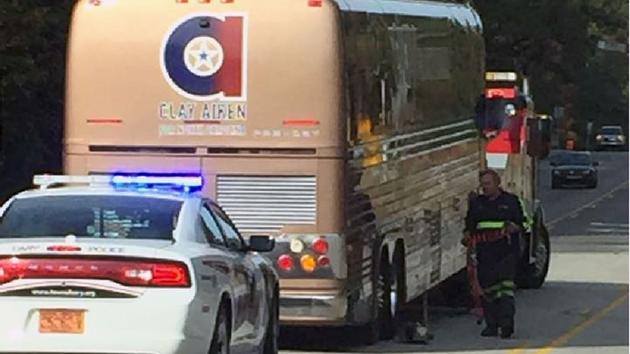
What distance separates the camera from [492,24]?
2502 inches

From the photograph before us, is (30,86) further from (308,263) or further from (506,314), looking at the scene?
(308,263)

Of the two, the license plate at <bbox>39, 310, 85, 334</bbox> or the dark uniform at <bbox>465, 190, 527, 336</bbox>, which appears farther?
the dark uniform at <bbox>465, 190, 527, 336</bbox>

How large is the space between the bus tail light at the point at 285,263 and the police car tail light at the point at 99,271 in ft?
12.3

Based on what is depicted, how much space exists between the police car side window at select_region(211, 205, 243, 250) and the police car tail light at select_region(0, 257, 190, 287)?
1.51 m

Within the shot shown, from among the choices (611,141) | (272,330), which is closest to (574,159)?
(611,141)

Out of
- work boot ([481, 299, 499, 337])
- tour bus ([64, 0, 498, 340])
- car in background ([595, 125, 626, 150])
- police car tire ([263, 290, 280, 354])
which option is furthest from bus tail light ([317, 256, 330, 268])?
car in background ([595, 125, 626, 150])

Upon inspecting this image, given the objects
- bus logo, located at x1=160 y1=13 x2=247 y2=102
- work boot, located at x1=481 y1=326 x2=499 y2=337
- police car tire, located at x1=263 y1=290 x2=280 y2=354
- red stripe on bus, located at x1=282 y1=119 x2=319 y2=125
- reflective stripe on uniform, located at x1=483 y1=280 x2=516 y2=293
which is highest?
bus logo, located at x1=160 y1=13 x2=247 y2=102

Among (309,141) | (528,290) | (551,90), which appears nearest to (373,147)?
(309,141)

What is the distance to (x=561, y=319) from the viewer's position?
19266 millimetres

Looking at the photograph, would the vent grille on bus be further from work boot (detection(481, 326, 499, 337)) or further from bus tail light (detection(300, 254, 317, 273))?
work boot (detection(481, 326, 499, 337))

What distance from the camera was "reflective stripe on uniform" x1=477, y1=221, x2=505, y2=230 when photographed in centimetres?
1667

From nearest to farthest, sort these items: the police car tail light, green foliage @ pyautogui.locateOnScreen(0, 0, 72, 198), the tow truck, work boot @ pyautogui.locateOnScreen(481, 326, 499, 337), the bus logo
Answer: the police car tail light < the bus logo < work boot @ pyautogui.locateOnScreen(481, 326, 499, 337) < the tow truck < green foliage @ pyautogui.locateOnScreen(0, 0, 72, 198)

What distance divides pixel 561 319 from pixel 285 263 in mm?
5723

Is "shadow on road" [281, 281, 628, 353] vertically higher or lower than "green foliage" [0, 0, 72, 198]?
lower
